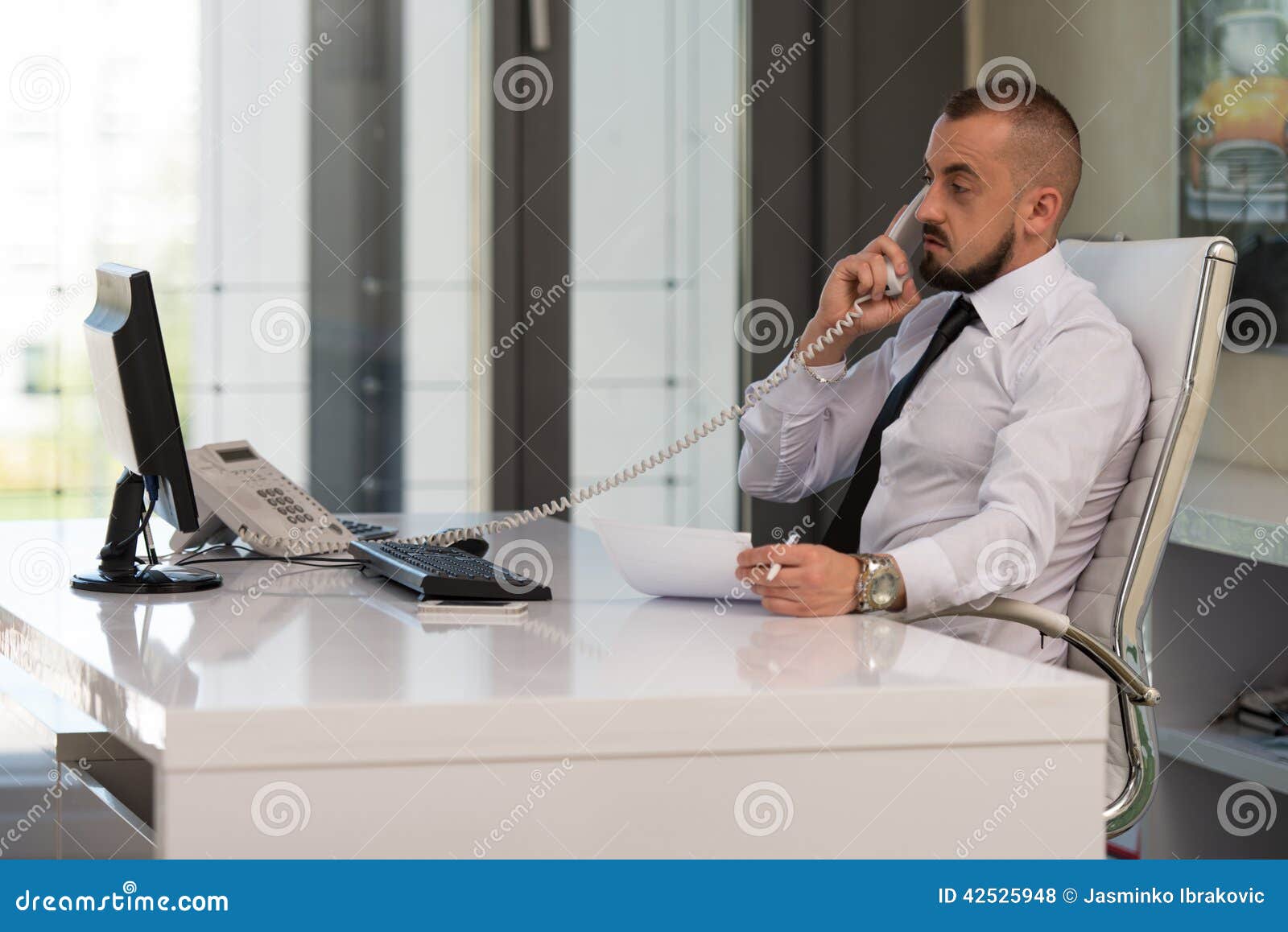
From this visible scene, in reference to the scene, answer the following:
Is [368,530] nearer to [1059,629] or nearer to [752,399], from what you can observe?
[752,399]

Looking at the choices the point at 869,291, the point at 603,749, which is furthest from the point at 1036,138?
the point at 603,749

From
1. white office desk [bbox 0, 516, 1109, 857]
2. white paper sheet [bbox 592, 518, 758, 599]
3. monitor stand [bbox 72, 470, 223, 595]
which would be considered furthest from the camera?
monitor stand [bbox 72, 470, 223, 595]

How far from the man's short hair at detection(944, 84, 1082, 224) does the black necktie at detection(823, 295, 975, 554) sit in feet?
0.63

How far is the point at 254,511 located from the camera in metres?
1.94

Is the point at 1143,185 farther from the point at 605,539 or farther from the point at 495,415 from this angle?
the point at 605,539

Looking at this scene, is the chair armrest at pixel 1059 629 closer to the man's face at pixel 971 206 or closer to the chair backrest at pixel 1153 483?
the chair backrest at pixel 1153 483

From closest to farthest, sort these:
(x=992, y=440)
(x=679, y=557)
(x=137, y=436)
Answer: (x=679, y=557)
(x=137, y=436)
(x=992, y=440)

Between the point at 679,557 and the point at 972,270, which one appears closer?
the point at 679,557

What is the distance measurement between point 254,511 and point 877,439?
0.87 metres

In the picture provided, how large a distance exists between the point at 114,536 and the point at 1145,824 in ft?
6.19

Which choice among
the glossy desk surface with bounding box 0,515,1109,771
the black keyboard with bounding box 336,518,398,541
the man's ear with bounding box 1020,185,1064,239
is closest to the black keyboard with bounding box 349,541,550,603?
the glossy desk surface with bounding box 0,515,1109,771

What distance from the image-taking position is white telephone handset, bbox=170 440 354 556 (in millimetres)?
1924

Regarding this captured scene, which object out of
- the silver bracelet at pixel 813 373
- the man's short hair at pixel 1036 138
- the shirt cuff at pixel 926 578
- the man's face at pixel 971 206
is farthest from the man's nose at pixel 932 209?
the shirt cuff at pixel 926 578

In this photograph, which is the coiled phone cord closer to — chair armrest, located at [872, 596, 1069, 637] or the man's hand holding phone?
the man's hand holding phone
